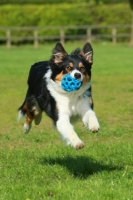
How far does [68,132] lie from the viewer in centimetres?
697

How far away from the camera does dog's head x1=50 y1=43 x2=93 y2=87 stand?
23.4 ft

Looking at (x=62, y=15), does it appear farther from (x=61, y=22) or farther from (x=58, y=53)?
(x=58, y=53)

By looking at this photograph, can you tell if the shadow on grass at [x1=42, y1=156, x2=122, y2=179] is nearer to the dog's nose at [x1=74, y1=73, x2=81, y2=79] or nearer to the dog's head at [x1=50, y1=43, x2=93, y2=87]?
the dog's head at [x1=50, y1=43, x2=93, y2=87]

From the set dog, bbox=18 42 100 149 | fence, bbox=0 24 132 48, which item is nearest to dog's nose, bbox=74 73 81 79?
dog, bbox=18 42 100 149

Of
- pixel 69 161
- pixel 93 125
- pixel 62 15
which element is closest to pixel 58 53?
pixel 93 125

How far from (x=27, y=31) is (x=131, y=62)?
16.5 meters

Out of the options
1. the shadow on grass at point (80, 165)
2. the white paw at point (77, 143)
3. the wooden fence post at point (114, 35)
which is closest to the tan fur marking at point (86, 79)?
the white paw at point (77, 143)

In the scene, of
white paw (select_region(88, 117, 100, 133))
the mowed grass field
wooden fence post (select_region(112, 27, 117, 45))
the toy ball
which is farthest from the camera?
wooden fence post (select_region(112, 27, 117, 45))

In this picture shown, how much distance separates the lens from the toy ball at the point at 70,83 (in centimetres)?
698

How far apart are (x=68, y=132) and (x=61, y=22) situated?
37469 millimetres

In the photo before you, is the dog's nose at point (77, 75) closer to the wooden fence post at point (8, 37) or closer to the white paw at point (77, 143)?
the white paw at point (77, 143)

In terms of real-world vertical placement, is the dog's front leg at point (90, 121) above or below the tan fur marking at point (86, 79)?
below

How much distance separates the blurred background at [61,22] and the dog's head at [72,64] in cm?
3228

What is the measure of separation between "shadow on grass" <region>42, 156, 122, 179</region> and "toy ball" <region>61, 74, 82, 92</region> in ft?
3.55
